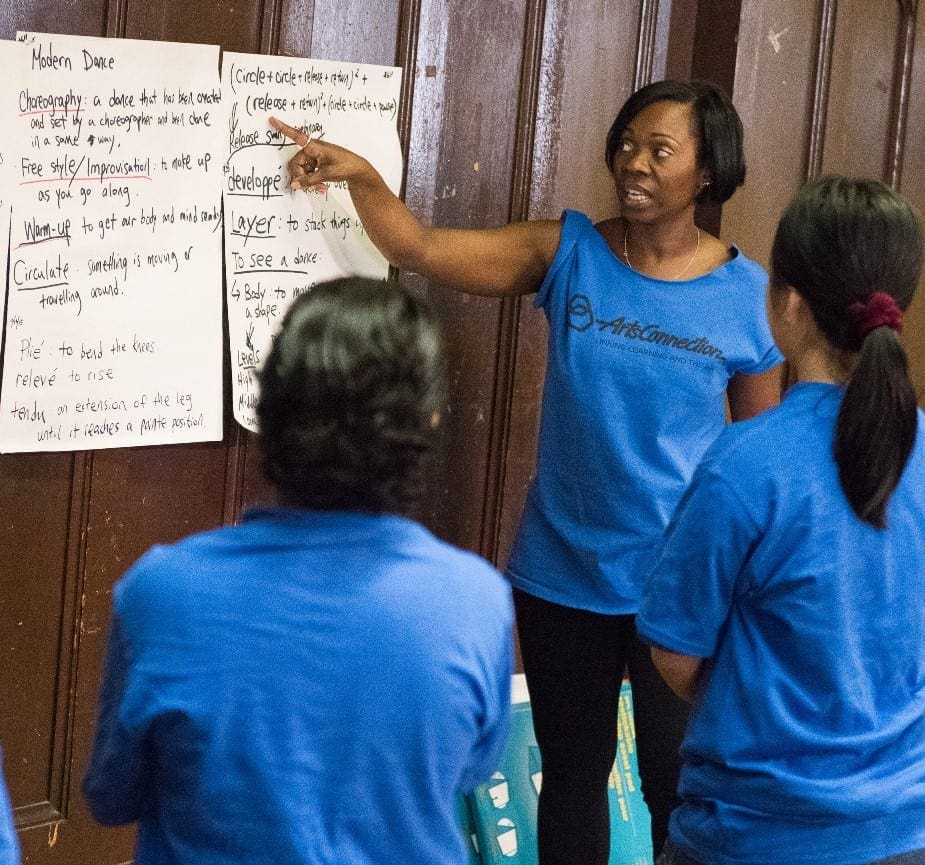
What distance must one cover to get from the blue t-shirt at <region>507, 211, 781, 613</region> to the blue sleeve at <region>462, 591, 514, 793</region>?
0.83 metres

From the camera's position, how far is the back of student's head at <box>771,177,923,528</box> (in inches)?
48.5

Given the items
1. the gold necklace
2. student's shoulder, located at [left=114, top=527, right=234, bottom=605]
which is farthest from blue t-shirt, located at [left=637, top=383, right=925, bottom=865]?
the gold necklace

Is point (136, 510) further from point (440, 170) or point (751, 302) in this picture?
point (751, 302)

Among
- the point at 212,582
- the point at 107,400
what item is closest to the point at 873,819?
the point at 212,582

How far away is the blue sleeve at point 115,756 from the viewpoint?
100 centimetres

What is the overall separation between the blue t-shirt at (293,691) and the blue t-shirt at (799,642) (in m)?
0.33

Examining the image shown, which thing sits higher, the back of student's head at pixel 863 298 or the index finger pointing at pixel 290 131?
the index finger pointing at pixel 290 131

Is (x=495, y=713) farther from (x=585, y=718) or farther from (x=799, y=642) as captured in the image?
(x=585, y=718)

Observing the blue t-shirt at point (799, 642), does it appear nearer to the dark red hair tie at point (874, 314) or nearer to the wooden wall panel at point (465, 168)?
the dark red hair tie at point (874, 314)

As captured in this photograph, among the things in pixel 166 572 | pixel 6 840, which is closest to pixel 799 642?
pixel 166 572

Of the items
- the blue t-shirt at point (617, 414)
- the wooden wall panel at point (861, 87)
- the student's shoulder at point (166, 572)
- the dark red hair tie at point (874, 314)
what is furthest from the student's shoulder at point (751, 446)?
A: the wooden wall panel at point (861, 87)

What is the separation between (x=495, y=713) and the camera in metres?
1.08

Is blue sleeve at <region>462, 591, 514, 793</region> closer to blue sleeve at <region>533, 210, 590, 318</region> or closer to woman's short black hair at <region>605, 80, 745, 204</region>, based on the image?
blue sleeve at <region>533, 210, 590, 318</region>

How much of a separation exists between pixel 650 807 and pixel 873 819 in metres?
0.86
